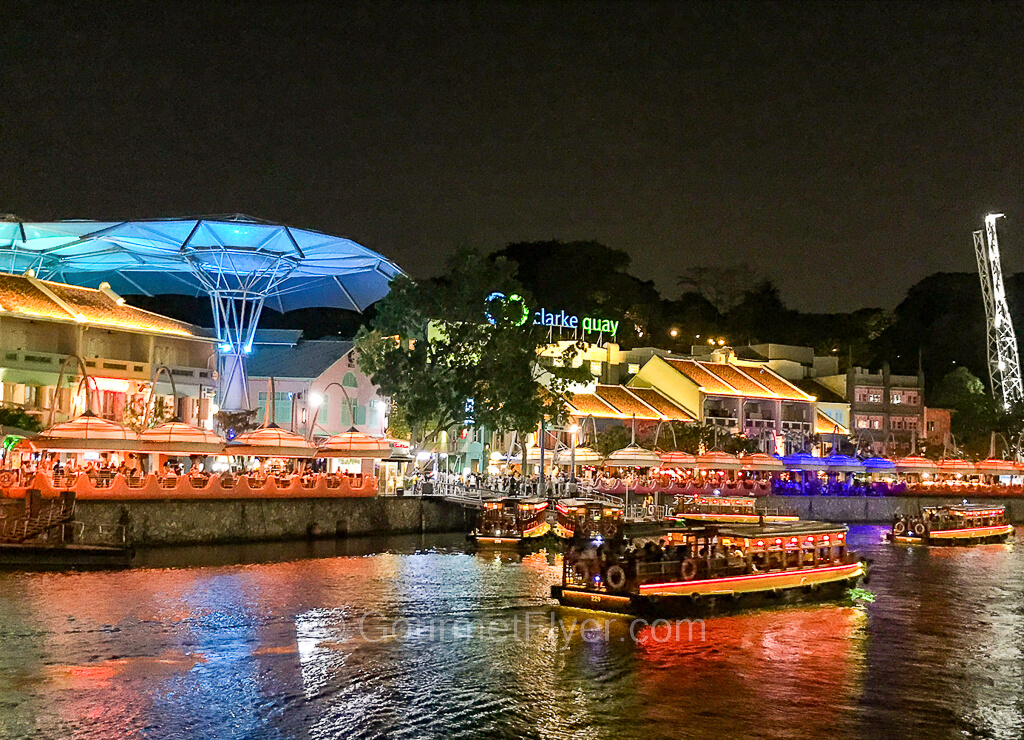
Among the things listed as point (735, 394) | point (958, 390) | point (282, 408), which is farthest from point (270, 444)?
point (958, 390)

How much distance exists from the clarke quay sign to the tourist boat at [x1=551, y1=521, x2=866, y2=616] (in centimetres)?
2727

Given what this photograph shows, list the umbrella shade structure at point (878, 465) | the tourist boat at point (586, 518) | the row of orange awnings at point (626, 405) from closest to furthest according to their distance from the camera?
the tourist boat at point (586, 518), the row of orange awnings at point (626, 405), the umbrella shade structure at point (878, 465)

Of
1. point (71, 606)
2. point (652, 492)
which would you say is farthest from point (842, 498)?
Answer: point (71, 606)

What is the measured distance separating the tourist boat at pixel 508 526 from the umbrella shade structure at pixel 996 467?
4734 cm

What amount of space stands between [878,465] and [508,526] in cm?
4088

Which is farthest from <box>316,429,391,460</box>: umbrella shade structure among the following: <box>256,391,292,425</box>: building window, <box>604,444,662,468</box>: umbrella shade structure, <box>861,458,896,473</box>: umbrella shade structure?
<box>861,458,896,473</box>: umbrella shade structure

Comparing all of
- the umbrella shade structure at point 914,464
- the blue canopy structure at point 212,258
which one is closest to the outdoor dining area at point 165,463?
the blue canopy structure at point 212,258

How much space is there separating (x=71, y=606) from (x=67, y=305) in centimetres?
3019

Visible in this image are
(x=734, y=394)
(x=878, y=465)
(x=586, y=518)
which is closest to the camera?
(x=586, y=518)

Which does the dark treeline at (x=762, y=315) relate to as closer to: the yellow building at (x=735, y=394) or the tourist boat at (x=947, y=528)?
the yellow building at (x=735, y=394)

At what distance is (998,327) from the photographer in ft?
319

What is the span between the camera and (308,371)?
2484 inches

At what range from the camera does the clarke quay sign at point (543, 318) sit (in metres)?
57.5

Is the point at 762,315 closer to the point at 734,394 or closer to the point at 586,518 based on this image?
the point at 734,394
